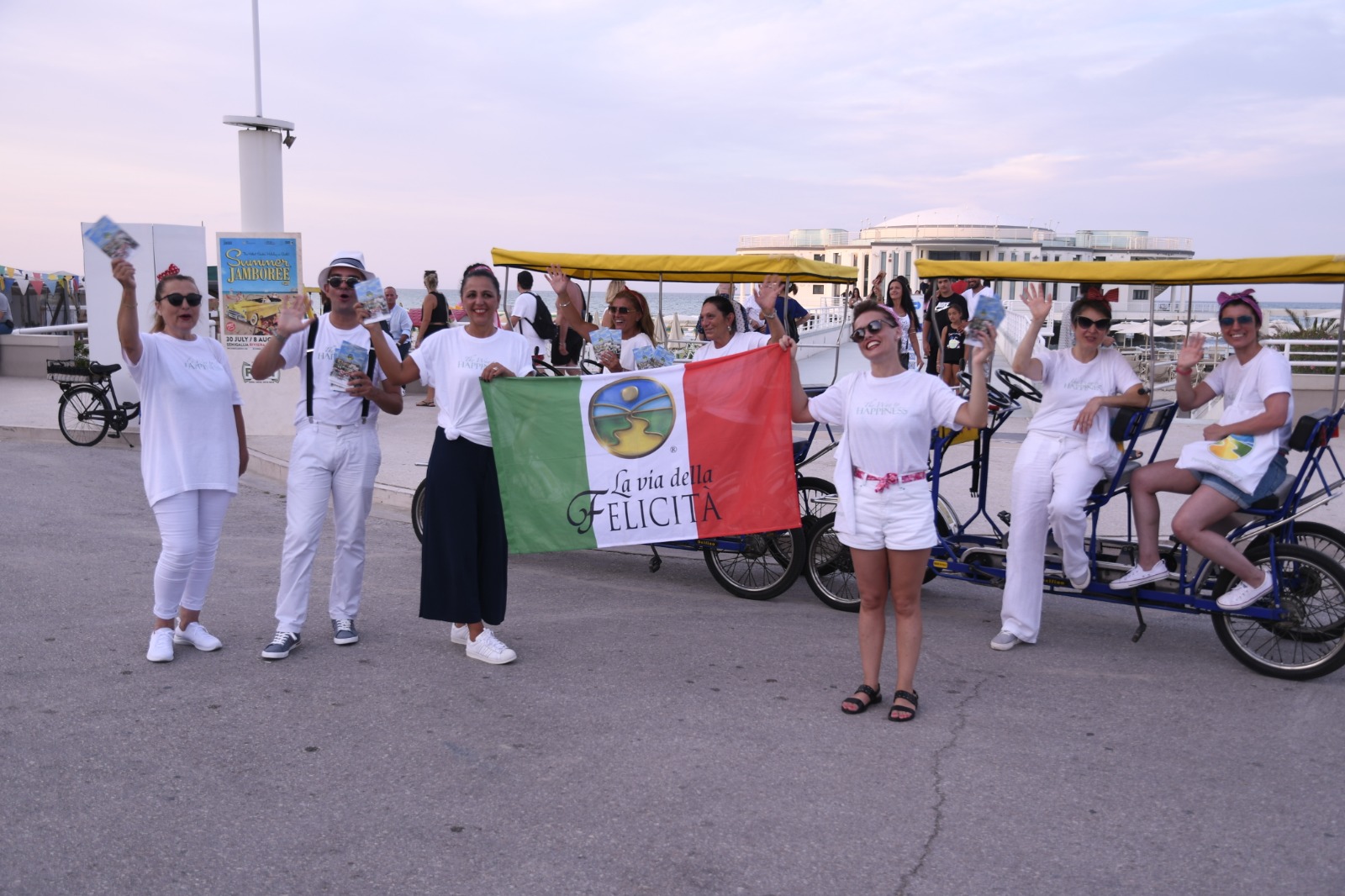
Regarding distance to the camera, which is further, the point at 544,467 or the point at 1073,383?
the point at 544,467

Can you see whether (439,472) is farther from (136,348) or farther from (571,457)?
(136,348)

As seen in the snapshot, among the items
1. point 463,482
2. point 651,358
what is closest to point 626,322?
point 651,358

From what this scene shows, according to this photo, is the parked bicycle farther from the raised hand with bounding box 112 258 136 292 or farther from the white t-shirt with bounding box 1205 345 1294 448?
the white t-shirt with bounding box 1205 345 1294 448

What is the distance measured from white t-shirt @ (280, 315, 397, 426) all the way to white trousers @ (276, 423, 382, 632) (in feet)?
0.20

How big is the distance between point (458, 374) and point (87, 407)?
9.15 metres

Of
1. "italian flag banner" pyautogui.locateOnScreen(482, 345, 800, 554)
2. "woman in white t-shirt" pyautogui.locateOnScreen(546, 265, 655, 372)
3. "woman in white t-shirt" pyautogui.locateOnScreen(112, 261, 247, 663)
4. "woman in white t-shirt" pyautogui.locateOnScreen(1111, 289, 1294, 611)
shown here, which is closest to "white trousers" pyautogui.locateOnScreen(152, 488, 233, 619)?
"woman in white t-shirt" pyautogui.locateOnScreen(112, 261, 247, 663)

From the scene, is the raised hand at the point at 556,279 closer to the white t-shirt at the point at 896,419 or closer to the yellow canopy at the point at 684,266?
the yellow canopy at the point at 684,266

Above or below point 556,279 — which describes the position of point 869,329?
below

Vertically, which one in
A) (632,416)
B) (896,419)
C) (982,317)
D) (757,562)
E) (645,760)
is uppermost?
(982,317)

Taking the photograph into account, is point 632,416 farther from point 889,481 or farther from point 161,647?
point 161,647

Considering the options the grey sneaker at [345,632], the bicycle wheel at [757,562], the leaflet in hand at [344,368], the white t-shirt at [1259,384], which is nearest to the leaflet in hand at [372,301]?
the leaflet in hand at [344,368]

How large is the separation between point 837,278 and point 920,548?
13.5 ft

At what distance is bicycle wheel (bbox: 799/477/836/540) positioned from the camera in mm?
7043

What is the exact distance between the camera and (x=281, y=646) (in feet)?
18.4
